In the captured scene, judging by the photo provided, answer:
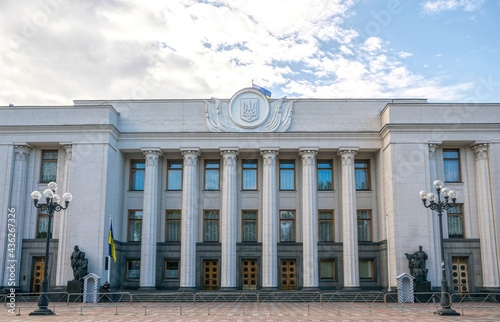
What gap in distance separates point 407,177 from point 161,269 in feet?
54.4

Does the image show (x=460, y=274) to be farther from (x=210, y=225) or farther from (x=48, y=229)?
(x=48, y=229)

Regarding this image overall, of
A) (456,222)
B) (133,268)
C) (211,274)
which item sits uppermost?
(456,222)

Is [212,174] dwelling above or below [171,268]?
above

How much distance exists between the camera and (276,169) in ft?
115

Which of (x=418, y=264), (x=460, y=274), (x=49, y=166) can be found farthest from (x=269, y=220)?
(x=49, y=166)

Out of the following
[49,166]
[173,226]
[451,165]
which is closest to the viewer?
[451,165]

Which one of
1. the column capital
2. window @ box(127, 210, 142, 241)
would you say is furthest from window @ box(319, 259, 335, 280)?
window @ box(127, 210, 142, 241)

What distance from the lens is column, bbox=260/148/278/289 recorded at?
3288 cm

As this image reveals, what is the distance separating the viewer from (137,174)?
1405 inches

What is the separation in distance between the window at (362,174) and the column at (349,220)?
4.73 feet

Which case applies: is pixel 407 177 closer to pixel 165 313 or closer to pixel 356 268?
pixel 356 268

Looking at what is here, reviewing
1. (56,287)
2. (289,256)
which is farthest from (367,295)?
(56,287)

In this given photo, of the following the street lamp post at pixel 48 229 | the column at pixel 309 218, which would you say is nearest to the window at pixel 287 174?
the column at pixel 309 218

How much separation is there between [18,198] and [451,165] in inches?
1081
